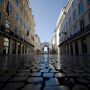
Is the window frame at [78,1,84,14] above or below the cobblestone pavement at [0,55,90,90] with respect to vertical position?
above

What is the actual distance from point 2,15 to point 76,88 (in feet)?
50.7

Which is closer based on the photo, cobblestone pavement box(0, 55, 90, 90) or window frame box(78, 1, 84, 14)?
cobblestone pavement box(0, 55, 90, 90)

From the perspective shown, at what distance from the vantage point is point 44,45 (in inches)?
4596

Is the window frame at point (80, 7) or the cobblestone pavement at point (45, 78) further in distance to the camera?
the window frame at point (80, 7)

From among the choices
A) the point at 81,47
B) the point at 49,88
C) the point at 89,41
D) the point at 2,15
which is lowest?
the point at 49,88

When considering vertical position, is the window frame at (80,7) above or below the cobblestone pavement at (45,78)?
above

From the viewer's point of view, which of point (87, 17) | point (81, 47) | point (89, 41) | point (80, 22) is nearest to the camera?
point (89, 41)

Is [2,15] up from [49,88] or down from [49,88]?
up

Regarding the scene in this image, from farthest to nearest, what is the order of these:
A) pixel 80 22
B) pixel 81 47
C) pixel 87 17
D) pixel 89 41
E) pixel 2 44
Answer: pixel 80 22 → pixel 81 47 → pixel 87 17 → pixel 89 41 → pixel 2 44

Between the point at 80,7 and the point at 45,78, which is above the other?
the point at 80,7

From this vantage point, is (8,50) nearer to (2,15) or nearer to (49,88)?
(2,15)

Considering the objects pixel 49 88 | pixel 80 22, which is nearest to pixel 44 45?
pixel 80 22

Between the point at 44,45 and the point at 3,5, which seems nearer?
the point at 3,5

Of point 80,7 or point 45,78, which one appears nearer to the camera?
point 45,78
